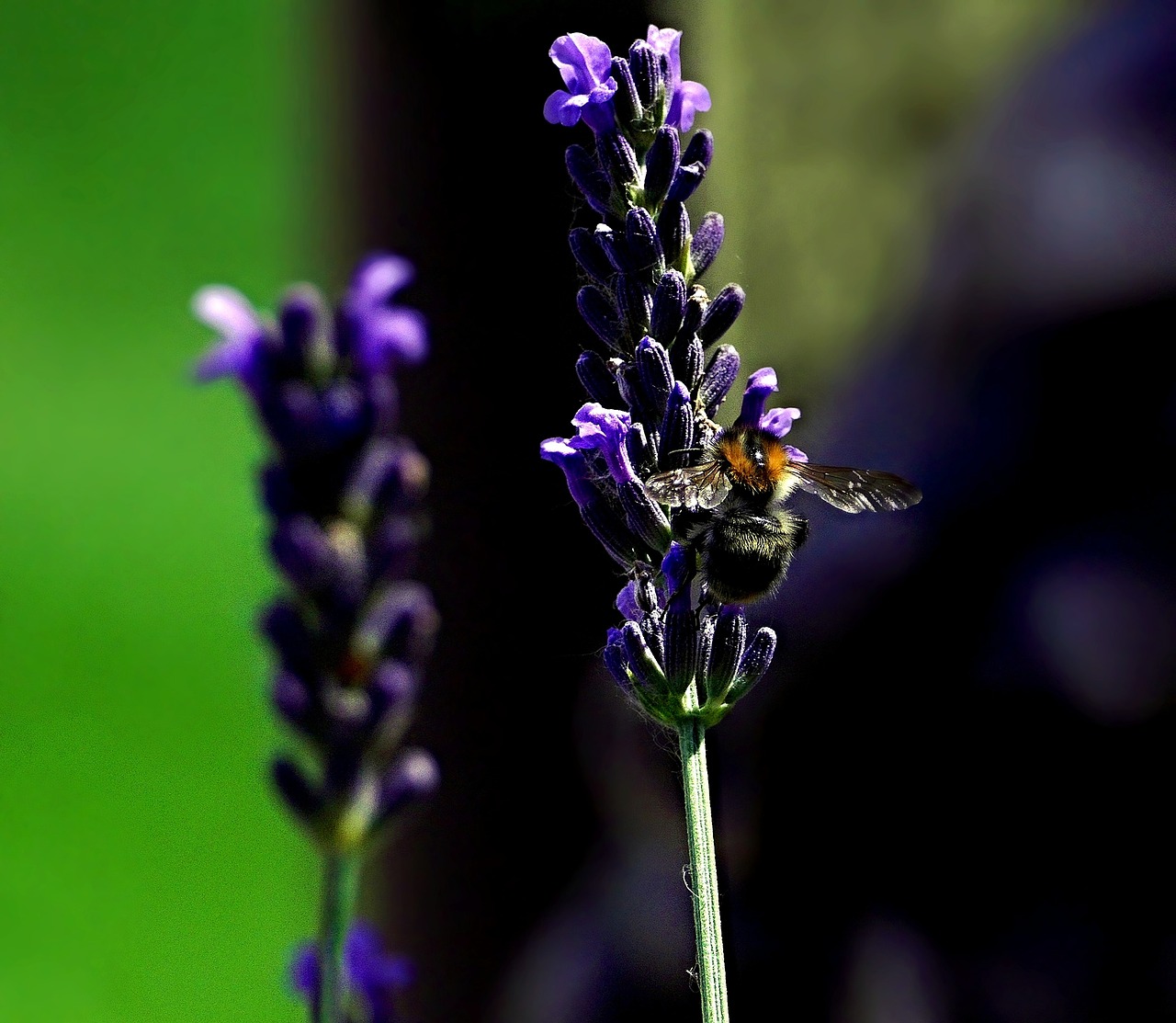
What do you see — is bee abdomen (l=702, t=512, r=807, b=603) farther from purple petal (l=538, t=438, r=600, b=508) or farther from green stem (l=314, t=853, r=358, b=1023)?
green stem (l=314, t=853, r=358, b=1023)

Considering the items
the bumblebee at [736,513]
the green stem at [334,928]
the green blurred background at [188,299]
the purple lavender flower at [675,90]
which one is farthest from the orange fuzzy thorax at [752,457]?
the green blurred background at [188,299]

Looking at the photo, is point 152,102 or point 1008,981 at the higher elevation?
point 152,102

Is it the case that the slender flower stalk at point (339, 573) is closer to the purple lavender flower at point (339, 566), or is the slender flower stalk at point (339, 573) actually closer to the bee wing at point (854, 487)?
the purple lavender flower at point (339, 566)

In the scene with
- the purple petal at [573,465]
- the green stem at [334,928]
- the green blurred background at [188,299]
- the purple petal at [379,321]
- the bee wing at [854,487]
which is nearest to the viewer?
the green stem at [334,928]

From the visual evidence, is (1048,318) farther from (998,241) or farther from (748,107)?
(748,107)

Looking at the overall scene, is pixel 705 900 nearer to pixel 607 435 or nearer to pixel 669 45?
pixel 607 435

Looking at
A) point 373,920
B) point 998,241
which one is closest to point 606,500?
point 998,241

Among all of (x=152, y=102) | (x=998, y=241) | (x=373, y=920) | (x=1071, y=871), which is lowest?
(x=373, y=920)
